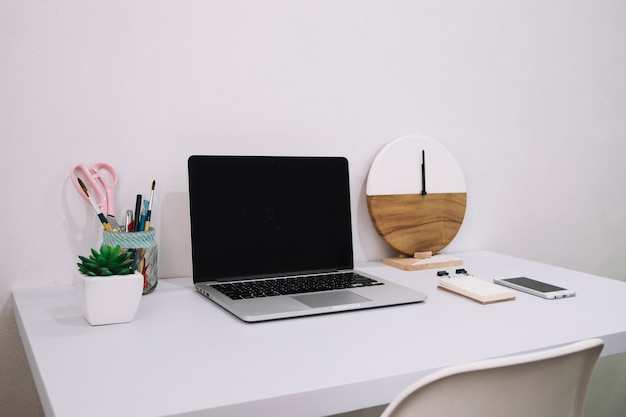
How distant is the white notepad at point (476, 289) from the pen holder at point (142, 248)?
569 millimetres

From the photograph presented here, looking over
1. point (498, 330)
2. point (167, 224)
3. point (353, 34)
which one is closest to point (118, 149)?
point (167, 224)

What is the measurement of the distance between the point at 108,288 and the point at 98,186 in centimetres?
30

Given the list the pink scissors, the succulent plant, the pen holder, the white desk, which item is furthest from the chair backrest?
the pink scissors

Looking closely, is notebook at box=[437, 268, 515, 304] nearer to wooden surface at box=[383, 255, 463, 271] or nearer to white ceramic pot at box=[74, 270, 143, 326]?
wooden surface at box=[383, 255, 463, 271]

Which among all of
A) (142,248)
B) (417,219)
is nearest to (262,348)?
(142,248)

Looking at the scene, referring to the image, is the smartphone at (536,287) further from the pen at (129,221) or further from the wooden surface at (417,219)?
the pen at (129,221)

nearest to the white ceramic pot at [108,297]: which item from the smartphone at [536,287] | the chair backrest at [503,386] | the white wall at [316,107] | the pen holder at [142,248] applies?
the pen holder at [142,248]

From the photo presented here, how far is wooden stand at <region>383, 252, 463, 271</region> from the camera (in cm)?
133

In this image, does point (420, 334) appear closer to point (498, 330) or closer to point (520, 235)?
point (498, 330)

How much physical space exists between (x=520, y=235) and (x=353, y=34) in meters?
0.79

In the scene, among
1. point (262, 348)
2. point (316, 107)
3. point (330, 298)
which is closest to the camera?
point (262, 348)

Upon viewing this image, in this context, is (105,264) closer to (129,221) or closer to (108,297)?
(108,297)

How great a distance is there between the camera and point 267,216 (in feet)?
3.84

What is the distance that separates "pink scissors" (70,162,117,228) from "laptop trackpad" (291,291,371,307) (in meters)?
0.40
